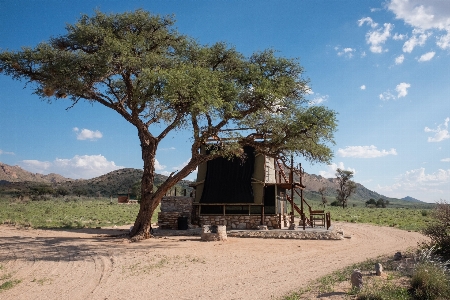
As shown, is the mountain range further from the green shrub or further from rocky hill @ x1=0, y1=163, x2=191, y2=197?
the green shrub

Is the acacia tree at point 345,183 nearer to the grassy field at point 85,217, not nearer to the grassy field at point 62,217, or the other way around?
the grassy field at point 85,217

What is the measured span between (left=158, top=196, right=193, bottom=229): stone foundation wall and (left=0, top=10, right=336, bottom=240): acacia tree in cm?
475

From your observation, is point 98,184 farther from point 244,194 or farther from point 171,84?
point 171,84

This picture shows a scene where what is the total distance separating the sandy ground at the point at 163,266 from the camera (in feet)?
29.7

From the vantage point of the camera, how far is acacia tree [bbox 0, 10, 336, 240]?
16844 mm

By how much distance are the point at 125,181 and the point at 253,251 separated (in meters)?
73.1

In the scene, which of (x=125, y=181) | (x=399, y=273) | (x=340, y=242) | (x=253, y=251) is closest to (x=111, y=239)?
(x=253, y=251)

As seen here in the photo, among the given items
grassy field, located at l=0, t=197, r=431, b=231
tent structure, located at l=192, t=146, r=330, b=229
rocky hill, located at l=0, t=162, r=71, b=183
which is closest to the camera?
tent structure, located at l=192, t=146, r=330, b=229

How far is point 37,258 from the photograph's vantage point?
12961mm

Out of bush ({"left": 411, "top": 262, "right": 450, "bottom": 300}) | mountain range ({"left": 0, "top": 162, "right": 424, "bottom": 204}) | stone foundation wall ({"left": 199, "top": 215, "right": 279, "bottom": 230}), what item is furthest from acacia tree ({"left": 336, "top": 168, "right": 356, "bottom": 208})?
bush ({"left": 411, "top": 262, "right": 450, "bottom": 300})

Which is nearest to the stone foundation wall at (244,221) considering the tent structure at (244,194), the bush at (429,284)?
the tent structure at (244,194)

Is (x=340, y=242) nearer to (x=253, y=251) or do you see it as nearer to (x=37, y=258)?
(x=253, y=251)

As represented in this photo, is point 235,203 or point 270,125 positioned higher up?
point 270,125

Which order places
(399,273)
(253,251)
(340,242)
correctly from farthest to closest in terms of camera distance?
(340,242), (253,251), (399,273)
